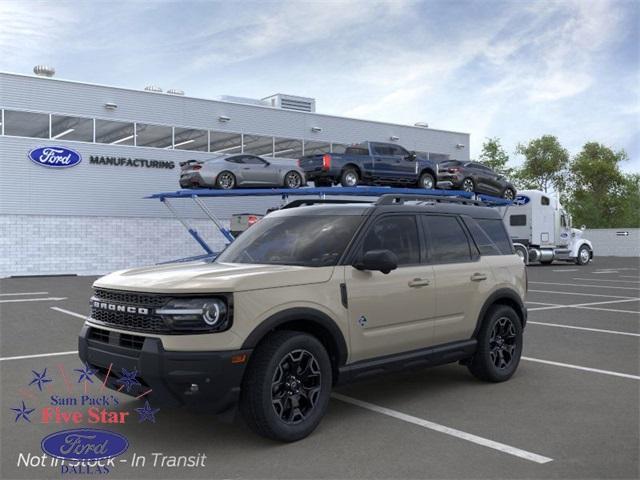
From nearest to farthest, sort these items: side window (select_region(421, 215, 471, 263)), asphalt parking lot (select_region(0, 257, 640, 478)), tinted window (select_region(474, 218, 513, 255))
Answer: asphalt parking lot (select_region(0, 257, 640, 478)) < side window (select_region(421, 215, 471, 263)) < tinted window (select_region(474, 218, 513, 255))

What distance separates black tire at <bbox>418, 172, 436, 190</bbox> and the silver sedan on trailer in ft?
15.0

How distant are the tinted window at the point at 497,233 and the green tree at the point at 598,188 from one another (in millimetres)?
68381

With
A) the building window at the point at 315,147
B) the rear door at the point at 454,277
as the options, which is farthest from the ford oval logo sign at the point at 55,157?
the rear door at the point at 454,277

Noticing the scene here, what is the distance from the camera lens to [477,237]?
680 cm

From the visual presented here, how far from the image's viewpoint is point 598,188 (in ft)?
238

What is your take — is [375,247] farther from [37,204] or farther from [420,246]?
[37,204]

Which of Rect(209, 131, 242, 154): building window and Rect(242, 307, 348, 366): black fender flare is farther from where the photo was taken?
Rect(209, 131, 242, 154): building window

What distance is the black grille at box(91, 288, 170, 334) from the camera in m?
4.54

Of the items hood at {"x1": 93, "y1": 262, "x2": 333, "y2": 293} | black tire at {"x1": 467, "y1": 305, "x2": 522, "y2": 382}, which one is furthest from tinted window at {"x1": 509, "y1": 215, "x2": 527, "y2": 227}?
hood at {"x1": 93, "y1": 262, "x2": 333, "y2": 293}

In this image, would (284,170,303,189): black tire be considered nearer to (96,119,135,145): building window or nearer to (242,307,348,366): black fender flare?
(96,119,135,145): building window

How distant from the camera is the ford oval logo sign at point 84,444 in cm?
451

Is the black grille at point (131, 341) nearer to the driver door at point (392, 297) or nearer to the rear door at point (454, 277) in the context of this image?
the driver door at point (392, 297)

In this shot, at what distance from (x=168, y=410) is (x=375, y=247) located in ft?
7.49

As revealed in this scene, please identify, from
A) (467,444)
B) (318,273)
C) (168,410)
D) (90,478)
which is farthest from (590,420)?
(90,478)
